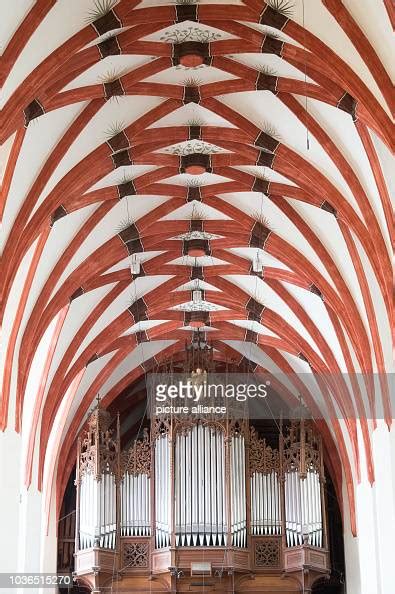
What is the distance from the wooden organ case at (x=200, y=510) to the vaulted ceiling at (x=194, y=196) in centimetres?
128

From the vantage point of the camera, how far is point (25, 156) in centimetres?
1891

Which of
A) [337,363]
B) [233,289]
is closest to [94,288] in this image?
[233,289]

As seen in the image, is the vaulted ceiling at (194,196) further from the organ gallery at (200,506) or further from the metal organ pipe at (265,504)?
the metal organ pipe at (265,504)

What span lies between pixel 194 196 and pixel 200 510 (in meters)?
7.98

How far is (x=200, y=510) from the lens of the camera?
2675 cm

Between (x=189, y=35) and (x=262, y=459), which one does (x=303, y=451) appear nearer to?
(x=262, y=459)

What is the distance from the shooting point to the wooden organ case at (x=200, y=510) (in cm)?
2630

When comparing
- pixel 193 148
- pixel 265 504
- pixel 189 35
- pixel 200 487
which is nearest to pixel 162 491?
pixel 200 487

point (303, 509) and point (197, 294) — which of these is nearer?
point (303, 509)

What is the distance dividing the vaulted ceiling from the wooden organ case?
4.20ft

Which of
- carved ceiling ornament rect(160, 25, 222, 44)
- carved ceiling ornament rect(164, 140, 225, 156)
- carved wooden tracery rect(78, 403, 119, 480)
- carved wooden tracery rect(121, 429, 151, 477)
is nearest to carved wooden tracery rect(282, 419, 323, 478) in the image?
carved wooden tracery rect(121, 429, 151, 477)

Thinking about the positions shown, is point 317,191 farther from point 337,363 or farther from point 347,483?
point 347,483

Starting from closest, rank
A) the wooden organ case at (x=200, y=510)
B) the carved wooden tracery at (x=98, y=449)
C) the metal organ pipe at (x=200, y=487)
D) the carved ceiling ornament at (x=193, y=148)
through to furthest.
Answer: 1. the carved ceiling ornament at (x=193, y=148)
2. the wooden organ case at (x=200, y=510)
3. the metal organ pipe at (x=200, y=487)
4. the carved wooden tracery at (x=98, y=449)

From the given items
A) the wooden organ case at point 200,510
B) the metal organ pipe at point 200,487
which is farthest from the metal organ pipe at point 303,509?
the metal organ pipe at point 200,487
